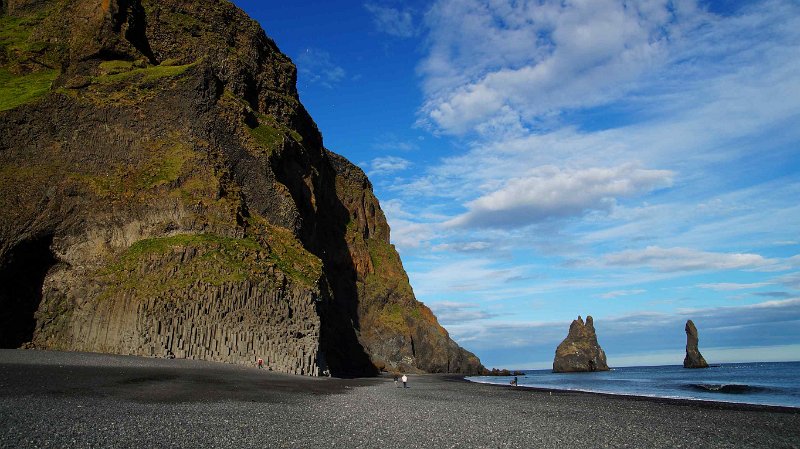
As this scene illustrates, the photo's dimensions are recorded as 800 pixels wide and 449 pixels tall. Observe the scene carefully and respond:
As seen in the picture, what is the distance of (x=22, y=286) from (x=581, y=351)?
157518 millimetres

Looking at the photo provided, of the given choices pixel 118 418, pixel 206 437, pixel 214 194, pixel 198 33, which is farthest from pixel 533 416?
pixel 198 33

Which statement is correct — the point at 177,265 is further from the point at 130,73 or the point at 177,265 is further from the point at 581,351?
the point at 581,351

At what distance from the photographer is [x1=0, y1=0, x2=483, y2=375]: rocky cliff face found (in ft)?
160

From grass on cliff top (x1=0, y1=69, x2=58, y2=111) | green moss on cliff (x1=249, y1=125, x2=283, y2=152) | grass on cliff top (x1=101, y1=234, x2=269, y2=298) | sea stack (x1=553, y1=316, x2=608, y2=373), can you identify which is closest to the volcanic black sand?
grass on cliff top (x1=101, y1=234, x2=269, y2=298)

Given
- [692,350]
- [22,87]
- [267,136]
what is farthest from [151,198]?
[692,350]

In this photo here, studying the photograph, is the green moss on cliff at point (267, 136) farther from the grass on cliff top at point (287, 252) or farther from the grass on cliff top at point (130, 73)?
the grass on cliff top at point (287, 252)

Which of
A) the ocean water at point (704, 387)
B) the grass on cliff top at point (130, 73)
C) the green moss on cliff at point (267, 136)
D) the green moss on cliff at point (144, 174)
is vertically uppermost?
the grass on cliff top at point (130, 73)

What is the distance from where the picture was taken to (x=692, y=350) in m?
173

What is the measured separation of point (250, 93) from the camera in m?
87.6

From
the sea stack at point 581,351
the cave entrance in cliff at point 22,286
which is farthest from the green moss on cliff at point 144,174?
the sea stack at point 581,351

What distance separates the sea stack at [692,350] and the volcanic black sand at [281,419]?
504 ft

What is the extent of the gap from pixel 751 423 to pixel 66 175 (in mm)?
65380

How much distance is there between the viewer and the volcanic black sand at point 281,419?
1545 centimetres

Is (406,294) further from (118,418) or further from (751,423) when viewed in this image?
(118,418)
